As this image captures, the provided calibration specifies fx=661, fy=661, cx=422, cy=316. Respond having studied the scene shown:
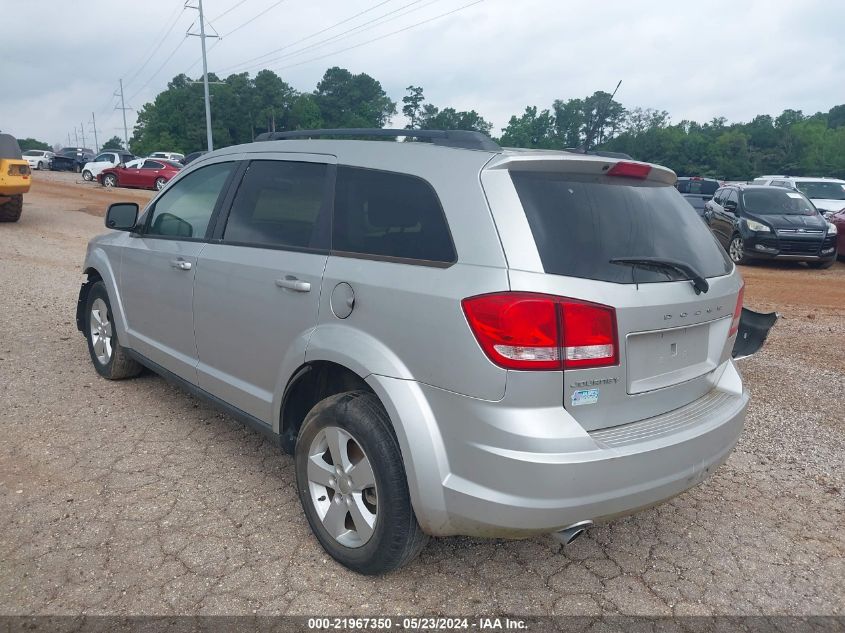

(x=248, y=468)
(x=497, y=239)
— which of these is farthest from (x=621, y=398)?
(x=248, y=468)

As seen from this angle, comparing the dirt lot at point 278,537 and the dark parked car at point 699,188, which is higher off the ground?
the dark parked car at point 699,188

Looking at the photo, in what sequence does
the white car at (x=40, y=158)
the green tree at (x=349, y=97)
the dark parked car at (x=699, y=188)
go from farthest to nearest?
the green tree at (x=349, y=97) → the white car at (x=40, y=158) → the dark parked car at (x=699, y=188)

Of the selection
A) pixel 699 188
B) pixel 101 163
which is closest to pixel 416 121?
pixel 101 163

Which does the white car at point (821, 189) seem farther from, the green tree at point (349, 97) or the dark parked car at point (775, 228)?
the green tree at point (349, 97)

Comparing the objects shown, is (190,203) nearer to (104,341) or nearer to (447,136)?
(104,341)

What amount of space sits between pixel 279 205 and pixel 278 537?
62.9 inches

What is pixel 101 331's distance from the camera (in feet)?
16.5

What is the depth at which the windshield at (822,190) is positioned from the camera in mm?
16750

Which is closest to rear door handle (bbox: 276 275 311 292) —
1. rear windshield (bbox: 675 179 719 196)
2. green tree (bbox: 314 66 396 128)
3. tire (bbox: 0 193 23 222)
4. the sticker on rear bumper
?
the sticker on rear bumper

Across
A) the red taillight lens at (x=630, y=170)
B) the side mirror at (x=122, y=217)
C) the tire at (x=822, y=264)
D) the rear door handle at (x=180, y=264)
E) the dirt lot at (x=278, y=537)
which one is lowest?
the tire at (x=822, y=264)

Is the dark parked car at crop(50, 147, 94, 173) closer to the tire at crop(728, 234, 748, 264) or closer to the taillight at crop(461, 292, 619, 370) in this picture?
the tire at crop(728, 234, 748, 264)

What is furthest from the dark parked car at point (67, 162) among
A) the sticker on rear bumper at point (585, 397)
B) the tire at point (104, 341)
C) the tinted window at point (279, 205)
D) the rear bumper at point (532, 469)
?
the sticker on rear bumper at point (585, 397)

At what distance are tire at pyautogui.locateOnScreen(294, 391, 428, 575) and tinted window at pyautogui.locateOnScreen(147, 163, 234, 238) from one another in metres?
1.58

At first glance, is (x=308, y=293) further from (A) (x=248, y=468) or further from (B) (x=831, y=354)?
(B) (x=831, y=354)
